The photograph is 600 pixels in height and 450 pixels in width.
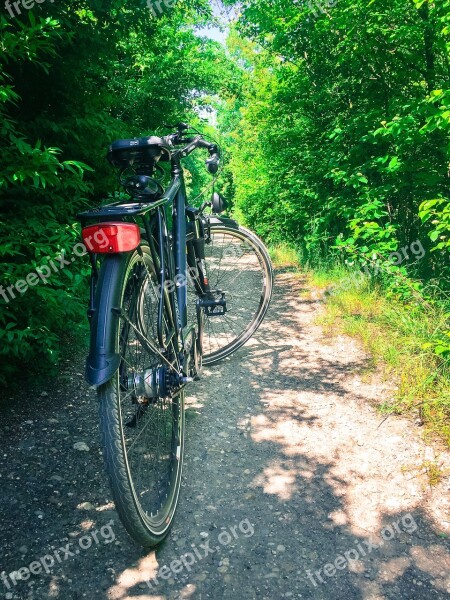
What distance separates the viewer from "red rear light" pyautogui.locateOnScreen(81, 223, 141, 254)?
1632 millimetres

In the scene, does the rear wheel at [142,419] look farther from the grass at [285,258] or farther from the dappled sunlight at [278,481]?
the grass at [285,258]

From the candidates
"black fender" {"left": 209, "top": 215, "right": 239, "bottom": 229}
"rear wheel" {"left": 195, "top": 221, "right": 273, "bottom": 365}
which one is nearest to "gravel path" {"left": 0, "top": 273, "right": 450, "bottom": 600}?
"rear wheel" {"left": 195, "top": 221, "right": 273, "bottom": 365}

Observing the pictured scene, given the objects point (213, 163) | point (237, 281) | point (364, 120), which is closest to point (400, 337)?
point (237, 281)

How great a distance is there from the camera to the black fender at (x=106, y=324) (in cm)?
155

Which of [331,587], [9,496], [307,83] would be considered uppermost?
[307,83]

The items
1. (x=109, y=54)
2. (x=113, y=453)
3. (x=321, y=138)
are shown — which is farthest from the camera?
(x=321, y=138)

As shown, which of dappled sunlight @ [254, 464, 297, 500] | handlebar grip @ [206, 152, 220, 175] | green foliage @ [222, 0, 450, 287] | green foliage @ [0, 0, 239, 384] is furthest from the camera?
green foliage @ [222, 0, 450, 287]

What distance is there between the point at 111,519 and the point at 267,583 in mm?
821

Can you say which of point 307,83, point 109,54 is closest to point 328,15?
point 307,83

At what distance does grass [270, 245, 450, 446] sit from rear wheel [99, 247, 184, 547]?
1603mm

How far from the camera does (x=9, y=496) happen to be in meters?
2.30

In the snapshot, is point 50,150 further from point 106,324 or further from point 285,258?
point 285,258

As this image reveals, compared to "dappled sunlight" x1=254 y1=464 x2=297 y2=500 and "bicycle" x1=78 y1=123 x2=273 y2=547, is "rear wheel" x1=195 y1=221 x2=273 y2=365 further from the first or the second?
"dappled sunlight" x1=254 y1=464 x2=297 y2=500

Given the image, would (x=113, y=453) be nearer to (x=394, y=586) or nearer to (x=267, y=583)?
(x=267, y=583)
